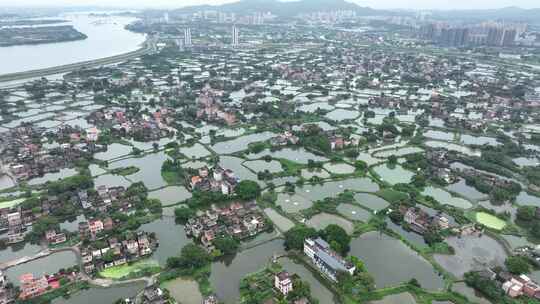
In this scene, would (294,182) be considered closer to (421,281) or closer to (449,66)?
(421,281)

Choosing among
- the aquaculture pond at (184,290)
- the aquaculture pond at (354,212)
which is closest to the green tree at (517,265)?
the aquaculture pond at (354,212)

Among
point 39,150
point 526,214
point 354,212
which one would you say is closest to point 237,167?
point 354,212

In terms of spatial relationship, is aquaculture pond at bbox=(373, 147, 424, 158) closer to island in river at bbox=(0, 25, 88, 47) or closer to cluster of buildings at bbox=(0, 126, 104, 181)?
cluster of buildings at bbox=(0, 126, 104, 181)

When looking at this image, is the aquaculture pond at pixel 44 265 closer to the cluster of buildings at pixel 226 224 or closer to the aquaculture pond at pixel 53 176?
the cluster of buildings at pixel 226 224

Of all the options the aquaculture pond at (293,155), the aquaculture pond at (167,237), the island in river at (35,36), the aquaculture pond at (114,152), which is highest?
the island in river at (35,36)

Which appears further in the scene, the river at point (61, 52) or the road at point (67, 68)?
the river at point (61, 52)

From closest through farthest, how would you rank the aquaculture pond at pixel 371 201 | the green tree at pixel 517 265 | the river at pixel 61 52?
the green tree at pixel 517 265
the aquaculture pond at pixel 371 201
the river at pixel 61 52
